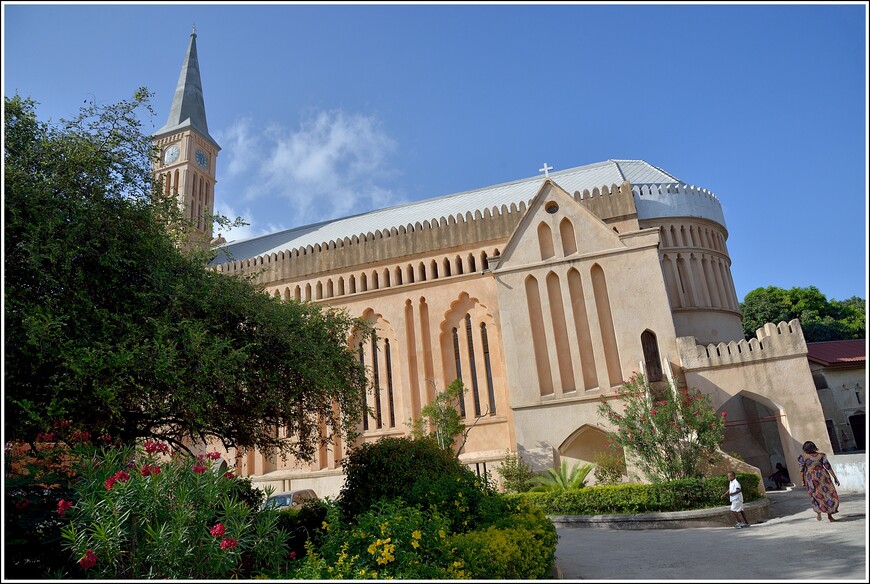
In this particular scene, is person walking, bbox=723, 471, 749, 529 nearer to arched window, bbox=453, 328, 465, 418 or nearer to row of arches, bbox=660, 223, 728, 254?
arched window, bbox=453, 328, 465, 418

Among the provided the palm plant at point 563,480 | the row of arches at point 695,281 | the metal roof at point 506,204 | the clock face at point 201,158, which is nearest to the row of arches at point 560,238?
the metal roof at point 506,204

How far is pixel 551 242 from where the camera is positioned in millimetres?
23234


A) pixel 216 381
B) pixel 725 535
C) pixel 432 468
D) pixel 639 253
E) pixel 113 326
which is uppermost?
pixel 639 253

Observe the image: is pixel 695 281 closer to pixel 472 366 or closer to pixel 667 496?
pixel 472 366

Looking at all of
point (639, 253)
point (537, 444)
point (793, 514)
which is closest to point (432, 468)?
point (793, 514)

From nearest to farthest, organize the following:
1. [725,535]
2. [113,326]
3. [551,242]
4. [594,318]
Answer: [113,326], [725,535], [594,318], [551,242]

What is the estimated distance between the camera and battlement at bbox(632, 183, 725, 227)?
27.9 meters

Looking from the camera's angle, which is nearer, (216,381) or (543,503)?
(216,381)

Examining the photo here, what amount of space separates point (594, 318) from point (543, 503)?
8.13 m

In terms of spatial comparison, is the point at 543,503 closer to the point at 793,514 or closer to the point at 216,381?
the point at 793,514

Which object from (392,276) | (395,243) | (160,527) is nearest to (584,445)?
(392,276)

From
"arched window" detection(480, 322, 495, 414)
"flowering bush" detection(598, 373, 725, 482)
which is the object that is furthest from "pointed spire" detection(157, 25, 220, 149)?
"flowering bush" detection(598, 373, 725, 482)

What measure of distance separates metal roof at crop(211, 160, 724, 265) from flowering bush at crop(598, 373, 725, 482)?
547 inches

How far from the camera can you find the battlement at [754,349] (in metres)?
18.3
